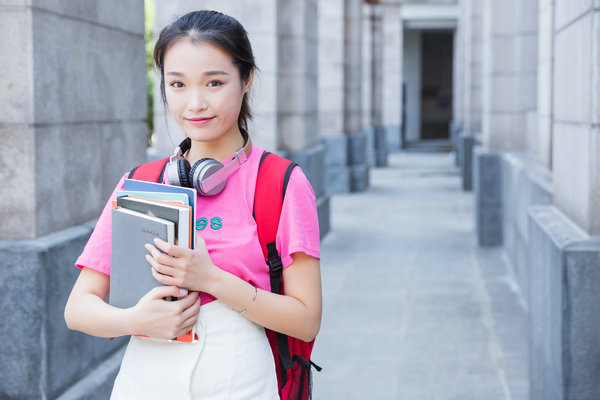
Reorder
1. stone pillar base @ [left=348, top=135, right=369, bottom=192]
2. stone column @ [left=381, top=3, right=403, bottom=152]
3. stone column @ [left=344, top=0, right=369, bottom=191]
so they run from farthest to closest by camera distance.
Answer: stone column @ [left=381, top=3, right=403, bottom=152] < stone pillar base @ [left=348, top=135, right=369, bottom=192] < stone column @ [left=344, top=0, right=369, bottom=191]

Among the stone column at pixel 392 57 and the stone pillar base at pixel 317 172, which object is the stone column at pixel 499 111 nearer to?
the stone pillar base at pixel 317 172

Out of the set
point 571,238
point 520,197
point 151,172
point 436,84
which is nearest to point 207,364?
point 151,172

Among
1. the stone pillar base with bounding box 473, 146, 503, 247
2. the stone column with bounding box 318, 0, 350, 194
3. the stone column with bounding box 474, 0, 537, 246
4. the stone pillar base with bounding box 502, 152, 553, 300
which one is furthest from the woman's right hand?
the stone column with bounding box 318, 0, 350, 194

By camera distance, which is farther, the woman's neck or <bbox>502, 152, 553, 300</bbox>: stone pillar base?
<bbox>502, 152, 553, 300</bbox>: stone pillar base

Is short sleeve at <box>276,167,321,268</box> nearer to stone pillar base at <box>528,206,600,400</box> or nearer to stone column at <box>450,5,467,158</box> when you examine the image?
stone pillar base at <box>528,206,600,400</box>

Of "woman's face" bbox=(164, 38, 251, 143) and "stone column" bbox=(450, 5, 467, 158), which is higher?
"stone column" bbox=(450, 5, 467, 158)

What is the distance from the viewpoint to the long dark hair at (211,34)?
2018mm

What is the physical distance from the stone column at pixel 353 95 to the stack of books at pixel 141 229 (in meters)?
16.2

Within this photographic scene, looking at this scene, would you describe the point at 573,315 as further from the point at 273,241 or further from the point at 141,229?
the point at 141,229

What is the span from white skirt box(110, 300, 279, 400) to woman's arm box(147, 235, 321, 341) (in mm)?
72

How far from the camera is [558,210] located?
4766 millimetres

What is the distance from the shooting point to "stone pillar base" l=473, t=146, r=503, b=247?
1103cm

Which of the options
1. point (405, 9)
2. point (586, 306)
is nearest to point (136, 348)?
point (586, 306)

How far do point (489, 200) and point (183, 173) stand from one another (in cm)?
956
